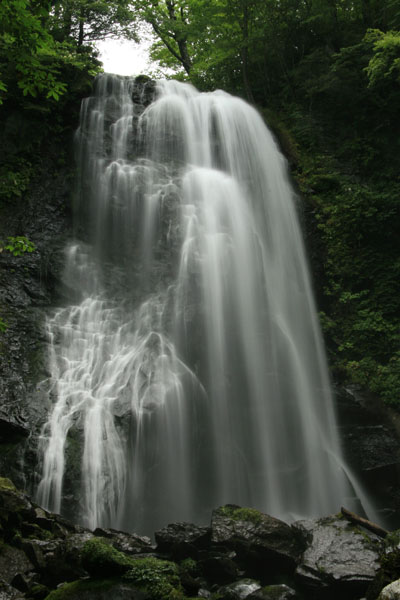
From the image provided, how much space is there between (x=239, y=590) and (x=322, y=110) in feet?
46.9

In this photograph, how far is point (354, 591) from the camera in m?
4.66

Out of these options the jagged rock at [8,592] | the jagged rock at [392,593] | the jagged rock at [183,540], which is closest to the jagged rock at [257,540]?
the jagged rock at [183,540]

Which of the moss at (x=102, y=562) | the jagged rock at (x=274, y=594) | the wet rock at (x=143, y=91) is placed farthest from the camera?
the wet rock at (x=143, y=91)

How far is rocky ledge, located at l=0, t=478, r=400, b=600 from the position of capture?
403 centimetres

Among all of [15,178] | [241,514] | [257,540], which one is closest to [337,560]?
[257,540]

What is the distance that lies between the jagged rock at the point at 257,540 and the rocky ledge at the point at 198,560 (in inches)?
0.5

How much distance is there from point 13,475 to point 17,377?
1862mm

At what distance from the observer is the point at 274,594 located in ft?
14.7

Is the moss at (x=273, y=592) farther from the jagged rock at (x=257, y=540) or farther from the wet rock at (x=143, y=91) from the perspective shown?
the wet rock at (x=143, y=91)

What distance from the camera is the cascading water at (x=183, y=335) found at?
7.03 m

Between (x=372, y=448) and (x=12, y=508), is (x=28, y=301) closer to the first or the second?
(x=12, y=508)

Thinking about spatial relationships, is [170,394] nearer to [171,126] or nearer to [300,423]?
[300,423]

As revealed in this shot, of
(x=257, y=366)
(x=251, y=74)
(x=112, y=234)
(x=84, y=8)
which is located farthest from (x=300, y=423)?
(x=84, y=8)

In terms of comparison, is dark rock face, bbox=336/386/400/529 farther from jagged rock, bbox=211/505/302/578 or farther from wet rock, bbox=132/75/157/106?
wet rock, bbox=132/75/157/106
